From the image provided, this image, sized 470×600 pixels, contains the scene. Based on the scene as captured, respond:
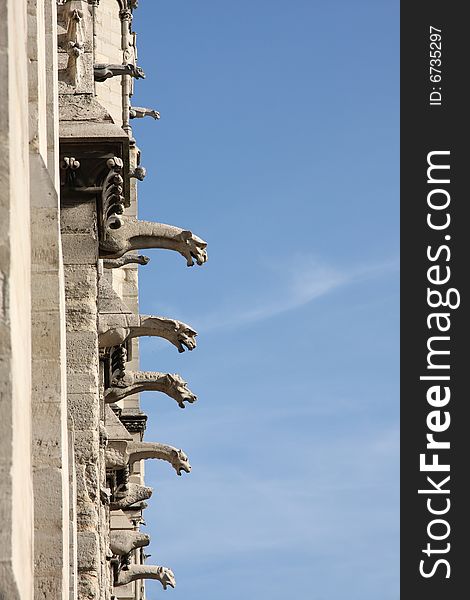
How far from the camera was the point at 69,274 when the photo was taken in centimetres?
1995

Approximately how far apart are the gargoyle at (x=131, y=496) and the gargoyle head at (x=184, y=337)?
4.28 metres

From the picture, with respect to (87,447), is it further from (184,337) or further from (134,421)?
(134,421)

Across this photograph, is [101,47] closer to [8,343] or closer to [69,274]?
[69,274]

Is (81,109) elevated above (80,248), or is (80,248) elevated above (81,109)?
(81,109)

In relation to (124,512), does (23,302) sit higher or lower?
lower

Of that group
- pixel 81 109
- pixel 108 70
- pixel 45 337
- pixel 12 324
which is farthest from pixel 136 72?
pixel 12 324

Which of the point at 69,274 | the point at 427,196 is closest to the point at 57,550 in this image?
the point at 69,274

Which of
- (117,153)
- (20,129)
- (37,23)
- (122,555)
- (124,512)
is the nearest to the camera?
(20,129)

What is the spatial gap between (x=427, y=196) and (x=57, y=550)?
1052 cm

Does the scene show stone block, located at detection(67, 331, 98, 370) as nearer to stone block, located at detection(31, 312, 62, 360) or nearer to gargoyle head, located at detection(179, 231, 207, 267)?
gargoyle head, located at detection(179, 231, 207, 267)

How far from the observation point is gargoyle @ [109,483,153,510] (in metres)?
28.3

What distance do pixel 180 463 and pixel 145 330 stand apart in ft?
21.2

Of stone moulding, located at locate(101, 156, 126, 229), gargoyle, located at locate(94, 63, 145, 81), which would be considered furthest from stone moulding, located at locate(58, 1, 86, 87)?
gargoyle, located at locate(94, 63, 145, 81)

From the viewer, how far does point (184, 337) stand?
23984 millimetres
